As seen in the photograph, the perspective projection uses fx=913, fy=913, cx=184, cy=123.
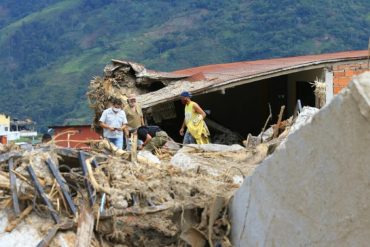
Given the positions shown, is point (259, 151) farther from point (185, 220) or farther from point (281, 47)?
point (281, 47)

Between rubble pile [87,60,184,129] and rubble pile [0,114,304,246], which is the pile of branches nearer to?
rubble pile [0,114,304,246]

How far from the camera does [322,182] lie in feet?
17.1

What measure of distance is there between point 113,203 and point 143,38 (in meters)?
97.1

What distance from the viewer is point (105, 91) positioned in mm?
16359

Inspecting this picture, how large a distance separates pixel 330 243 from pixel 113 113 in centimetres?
780

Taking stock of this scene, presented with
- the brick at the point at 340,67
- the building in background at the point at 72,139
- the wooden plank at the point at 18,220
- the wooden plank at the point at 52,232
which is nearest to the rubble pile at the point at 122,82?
the building in background at the point at 72,139

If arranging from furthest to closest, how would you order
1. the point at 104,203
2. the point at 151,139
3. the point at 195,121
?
the point at 195,121, the point at 151,139, the point at 104,203

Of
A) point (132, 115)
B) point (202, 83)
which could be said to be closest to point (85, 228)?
point (132, 115)

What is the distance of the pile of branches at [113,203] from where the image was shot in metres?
6.53

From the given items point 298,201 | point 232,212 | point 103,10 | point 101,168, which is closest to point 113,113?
point 101,168

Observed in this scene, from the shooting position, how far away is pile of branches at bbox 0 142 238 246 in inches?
257

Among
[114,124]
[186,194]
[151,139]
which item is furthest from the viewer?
[114,124]

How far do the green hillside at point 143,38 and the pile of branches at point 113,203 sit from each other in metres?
65.4

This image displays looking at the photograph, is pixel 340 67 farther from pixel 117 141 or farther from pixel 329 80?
pixel 117 141
